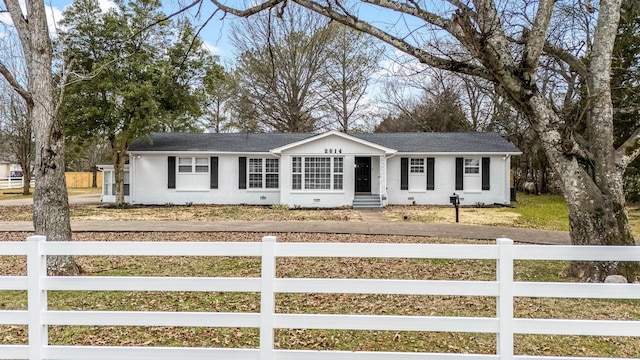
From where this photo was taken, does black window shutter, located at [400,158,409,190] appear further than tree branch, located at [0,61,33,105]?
Yes

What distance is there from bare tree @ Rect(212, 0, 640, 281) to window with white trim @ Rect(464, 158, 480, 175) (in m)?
13.8

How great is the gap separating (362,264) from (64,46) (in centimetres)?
1705

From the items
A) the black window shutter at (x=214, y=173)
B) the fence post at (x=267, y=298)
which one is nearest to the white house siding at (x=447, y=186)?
the black window shutter at (x=214, y=173)

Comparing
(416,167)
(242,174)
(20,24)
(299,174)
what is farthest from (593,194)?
(242,174)

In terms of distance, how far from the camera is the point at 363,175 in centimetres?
2019

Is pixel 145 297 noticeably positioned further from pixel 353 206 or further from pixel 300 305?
pixel 353 206

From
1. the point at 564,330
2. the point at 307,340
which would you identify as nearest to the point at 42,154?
the point at 307,340

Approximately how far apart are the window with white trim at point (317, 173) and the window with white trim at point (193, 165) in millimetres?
4679

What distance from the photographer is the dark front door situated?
65.7 ft

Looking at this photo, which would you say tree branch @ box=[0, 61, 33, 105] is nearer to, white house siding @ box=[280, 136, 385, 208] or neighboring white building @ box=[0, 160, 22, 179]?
white house siding @ box=[280, 136, 385, 208]

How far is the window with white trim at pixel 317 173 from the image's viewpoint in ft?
60.8

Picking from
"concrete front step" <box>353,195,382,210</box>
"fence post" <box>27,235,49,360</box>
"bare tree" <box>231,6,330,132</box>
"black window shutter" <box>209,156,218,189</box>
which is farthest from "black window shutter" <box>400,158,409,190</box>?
"fence post" <box>27,235,49,360</box>

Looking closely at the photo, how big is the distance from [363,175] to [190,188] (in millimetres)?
8986

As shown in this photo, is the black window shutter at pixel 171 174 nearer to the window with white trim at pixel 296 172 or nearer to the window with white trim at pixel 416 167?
the window with white trim at pixel 296 172
